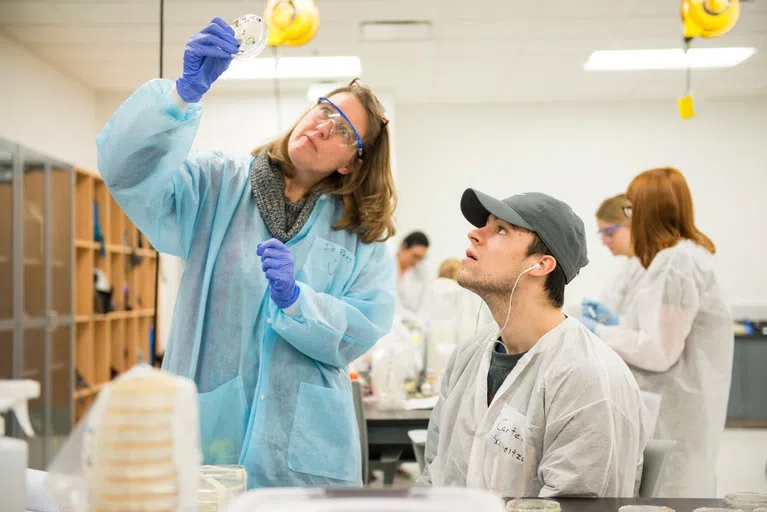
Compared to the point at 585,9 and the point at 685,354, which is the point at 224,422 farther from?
the point at 585,9

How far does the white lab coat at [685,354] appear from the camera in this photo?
2.53 m

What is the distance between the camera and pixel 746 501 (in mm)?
1207

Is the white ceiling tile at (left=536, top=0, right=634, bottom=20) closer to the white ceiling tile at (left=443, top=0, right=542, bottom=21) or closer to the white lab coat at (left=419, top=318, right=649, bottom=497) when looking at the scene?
the white ceiling tile at (left=443, top=0, right=542, bottom=21)

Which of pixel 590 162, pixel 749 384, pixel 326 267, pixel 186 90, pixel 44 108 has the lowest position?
pixel 749 384

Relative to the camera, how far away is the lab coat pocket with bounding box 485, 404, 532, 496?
149 cm

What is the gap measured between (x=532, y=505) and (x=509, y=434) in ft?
1.10

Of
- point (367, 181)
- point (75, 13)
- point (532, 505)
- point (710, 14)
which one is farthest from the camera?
point (75, 13)

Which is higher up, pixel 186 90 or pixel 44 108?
pixel 44 108

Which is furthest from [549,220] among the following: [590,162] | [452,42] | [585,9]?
[590,162]

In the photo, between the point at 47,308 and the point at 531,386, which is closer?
the point at 531,386

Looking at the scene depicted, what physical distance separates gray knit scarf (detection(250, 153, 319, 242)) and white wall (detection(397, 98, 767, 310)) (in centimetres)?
567

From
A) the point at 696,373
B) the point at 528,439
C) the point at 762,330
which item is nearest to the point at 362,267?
the point at 528,439

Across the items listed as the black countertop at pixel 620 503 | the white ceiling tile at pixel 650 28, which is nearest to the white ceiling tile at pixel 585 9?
the white ceiling tile at pixel 650 28

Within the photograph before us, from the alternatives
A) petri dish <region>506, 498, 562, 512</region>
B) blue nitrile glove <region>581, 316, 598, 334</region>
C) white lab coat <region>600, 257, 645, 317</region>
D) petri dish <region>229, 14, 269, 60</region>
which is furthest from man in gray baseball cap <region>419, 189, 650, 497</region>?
white lab coat <region>600, 257, 645, 317</region>
